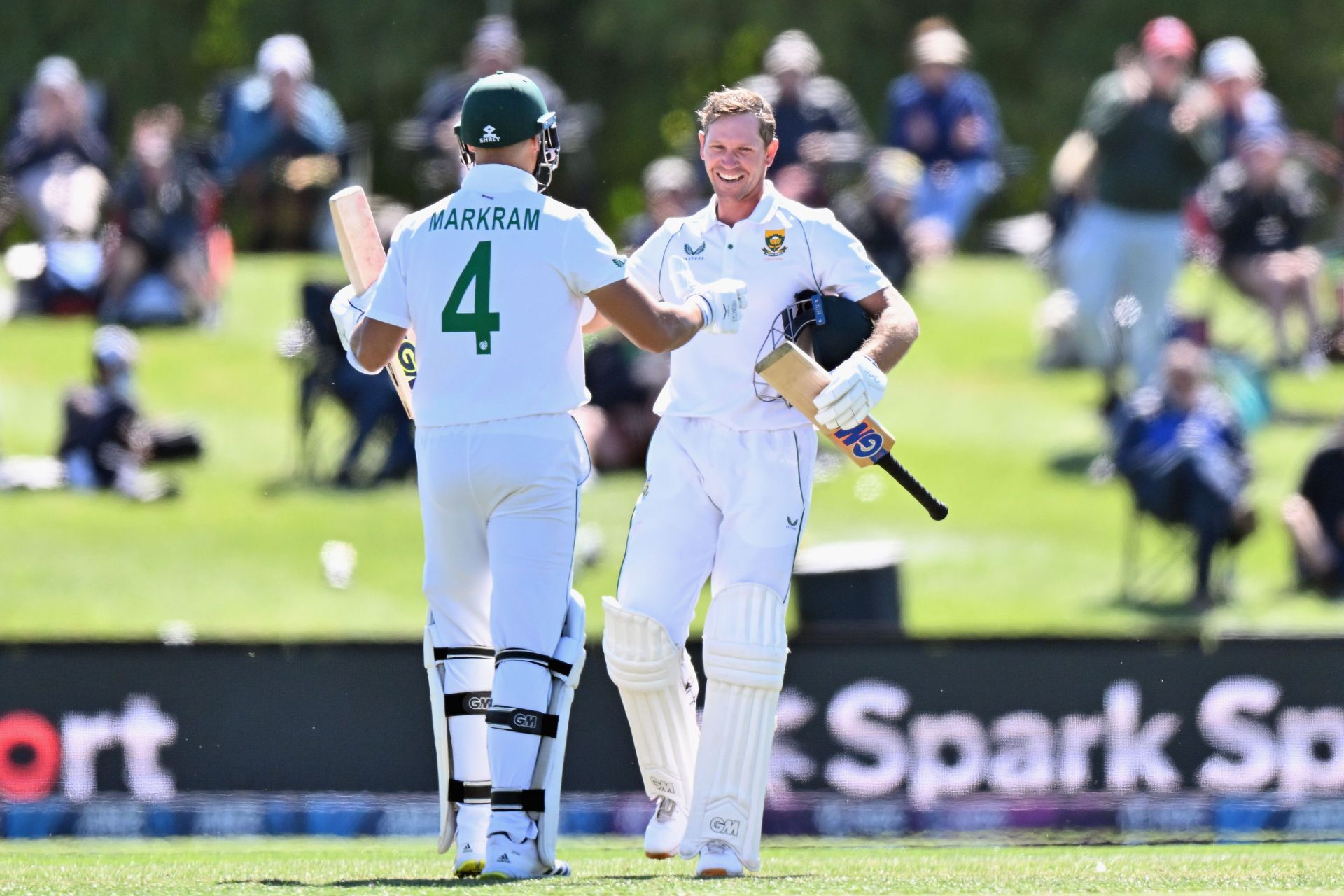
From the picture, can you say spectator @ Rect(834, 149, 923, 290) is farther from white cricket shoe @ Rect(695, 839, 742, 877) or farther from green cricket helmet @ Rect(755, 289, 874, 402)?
white cricket shoe @ Rect(695, 839, 742, 877)

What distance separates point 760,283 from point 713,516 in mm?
671

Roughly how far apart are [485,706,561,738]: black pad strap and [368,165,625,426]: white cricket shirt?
761mm

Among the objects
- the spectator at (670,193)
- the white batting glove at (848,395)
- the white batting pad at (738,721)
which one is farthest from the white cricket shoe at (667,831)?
the spectator at (670,193)

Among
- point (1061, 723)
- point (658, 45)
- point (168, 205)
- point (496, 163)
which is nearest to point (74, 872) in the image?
point (496, 163)

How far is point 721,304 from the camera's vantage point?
577cm

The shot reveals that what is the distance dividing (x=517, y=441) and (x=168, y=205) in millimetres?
10290

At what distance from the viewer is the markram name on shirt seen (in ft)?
18.4

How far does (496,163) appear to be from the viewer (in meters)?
5.72

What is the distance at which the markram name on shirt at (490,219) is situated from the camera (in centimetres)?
561

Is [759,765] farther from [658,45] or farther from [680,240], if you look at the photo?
[658,45]

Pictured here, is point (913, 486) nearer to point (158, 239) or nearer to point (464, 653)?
point (464, 653)

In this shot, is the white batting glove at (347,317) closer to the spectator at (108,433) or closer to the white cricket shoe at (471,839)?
the white cricket shoe at (471,839)

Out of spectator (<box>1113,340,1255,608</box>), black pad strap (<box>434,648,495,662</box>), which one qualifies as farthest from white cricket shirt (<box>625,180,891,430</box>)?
spectator (<box>1113,340,1255,608</box>)

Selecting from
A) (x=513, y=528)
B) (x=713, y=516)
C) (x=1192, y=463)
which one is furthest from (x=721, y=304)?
(x=1192, y=463)
